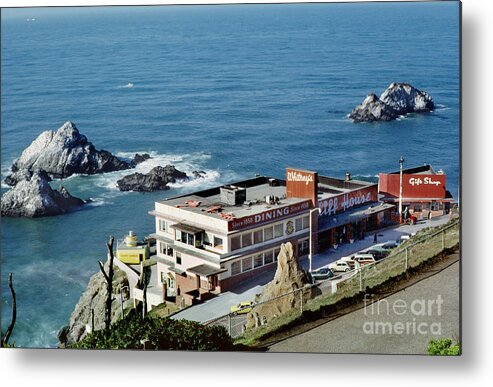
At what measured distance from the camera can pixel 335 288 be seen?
20703 millimetres

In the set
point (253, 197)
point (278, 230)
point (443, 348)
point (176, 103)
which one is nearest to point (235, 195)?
point (253, 197)

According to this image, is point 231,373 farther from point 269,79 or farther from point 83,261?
point 269,79

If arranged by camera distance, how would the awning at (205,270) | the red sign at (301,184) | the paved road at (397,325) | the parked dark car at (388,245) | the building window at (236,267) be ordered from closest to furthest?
the paved road at (397,325) < the awning at (205,270) < the building window at (236,267) < the parked dark car at (388,245) < the red sign at (301,184)

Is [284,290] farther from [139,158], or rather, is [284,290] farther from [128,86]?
[128,86]

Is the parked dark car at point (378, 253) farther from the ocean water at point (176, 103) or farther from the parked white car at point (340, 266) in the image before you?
the ocean water at point (176, 103)

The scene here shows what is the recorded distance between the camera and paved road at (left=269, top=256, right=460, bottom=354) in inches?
762

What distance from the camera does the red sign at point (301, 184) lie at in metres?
21.5

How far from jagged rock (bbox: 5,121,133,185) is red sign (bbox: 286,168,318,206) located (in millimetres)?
3263

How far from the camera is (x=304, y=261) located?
21266 millimetres

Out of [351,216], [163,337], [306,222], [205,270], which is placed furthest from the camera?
[351,216]

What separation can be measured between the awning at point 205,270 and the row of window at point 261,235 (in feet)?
1.79

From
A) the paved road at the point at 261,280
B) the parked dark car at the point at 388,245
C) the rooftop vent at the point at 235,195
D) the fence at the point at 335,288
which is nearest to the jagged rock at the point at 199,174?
the rooftop vent at the point at 235,195

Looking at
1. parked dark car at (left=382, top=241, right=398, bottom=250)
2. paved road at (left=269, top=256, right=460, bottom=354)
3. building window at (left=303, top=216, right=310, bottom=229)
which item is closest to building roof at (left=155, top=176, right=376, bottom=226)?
building window at (left=303, top=216, right=310, bottom=229)

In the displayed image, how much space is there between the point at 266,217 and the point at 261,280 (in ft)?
Result: 4.25
